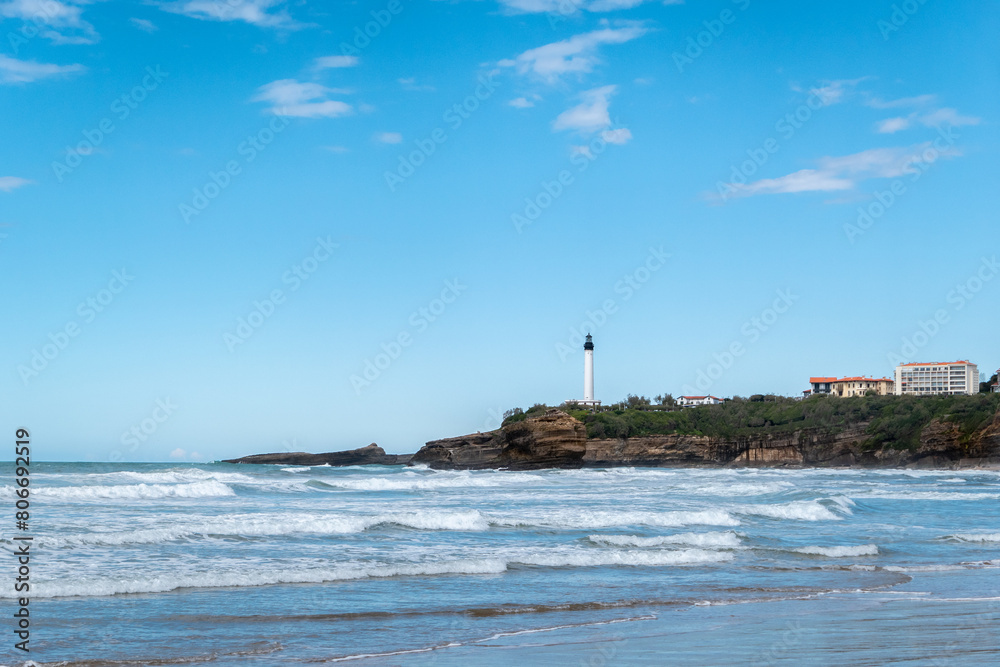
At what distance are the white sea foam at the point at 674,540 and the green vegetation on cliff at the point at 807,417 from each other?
60299 millimetres

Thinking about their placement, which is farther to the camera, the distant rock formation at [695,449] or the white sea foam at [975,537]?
the distant rock formation at [695,449]

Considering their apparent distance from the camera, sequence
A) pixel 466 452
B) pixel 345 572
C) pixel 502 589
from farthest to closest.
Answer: pixel 466 452, pixel 345 572, pixel 502 589

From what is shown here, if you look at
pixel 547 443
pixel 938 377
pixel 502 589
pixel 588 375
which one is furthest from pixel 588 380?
pixel 502 589

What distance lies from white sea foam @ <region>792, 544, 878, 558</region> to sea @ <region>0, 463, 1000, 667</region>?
0.22 feet

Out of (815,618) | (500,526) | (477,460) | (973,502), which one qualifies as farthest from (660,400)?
(815,618)

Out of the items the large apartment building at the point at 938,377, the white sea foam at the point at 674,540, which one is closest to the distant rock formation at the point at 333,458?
the large apartment building at the point at 938,377

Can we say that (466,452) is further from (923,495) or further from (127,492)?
(127,492)

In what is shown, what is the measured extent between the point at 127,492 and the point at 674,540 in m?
18.7

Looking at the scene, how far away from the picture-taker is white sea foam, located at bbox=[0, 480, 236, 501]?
976 inches

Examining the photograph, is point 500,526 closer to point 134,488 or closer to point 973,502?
point 134,488

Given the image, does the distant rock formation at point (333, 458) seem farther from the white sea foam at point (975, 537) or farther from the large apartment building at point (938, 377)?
the white sea foam at point (975, 537)

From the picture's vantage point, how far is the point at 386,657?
749cm

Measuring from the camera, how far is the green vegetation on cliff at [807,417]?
7269 centimetres

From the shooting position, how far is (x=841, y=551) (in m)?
15.0
